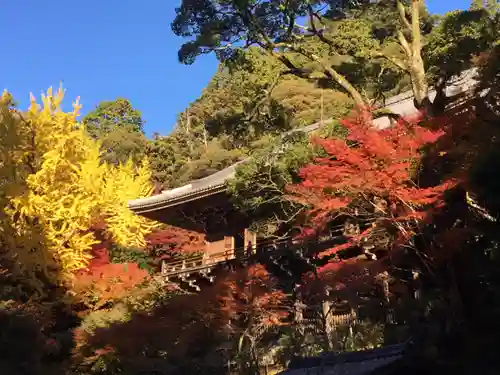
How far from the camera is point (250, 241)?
685 inches

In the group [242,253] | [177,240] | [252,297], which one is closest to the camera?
[252,297]

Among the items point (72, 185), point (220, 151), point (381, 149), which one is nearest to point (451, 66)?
point (381, 149)

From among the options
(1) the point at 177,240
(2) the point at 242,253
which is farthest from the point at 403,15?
(1) the point at 177,240

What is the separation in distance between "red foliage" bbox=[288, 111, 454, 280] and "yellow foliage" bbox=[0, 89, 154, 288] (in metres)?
9.95

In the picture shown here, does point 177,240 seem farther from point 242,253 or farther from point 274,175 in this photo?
point 274,175

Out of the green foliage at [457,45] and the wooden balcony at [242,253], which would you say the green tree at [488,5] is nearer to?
the green foliage at [457,45]

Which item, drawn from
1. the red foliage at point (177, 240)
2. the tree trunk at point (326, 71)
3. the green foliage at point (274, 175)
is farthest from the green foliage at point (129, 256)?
the tree trunk at point (326, 71)

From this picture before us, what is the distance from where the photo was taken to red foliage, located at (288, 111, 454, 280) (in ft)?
31.1

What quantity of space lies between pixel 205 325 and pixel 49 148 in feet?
30.2

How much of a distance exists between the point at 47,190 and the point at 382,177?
11932 millimetres

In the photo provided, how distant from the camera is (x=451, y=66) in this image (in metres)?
10.9

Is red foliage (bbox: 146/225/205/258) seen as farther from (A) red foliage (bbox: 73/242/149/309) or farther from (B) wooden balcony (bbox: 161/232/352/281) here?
(A) red foliage (bbox: 73/242/149/309)

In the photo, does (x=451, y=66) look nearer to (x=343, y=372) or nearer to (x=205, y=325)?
(x=343, y=372)

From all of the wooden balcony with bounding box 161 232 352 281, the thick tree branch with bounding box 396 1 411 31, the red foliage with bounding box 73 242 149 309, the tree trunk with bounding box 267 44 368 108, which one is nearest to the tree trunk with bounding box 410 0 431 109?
the thick tree branch with bounding box 396 1 411 31
